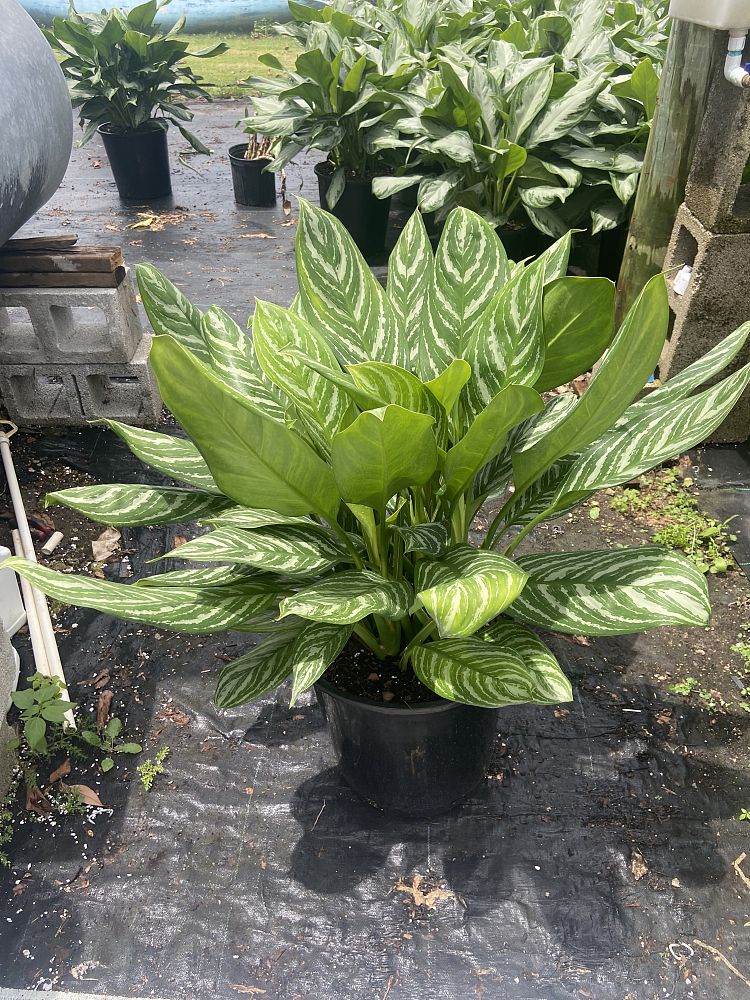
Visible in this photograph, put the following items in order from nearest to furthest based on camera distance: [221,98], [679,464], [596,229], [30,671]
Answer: [30,671]
[679,464]
[596,229]
[221,98]

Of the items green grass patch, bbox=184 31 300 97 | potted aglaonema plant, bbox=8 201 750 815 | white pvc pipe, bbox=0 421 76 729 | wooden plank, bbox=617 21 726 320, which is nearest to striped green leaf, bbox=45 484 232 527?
potted aglaonema plant, bbox=8 201 750 815

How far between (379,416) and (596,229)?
2.22 m

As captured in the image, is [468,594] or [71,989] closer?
[468,594]

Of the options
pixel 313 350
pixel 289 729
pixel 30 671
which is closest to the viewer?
pixel 313 350

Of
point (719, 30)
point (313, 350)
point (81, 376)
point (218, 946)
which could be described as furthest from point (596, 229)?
point (218, 946)

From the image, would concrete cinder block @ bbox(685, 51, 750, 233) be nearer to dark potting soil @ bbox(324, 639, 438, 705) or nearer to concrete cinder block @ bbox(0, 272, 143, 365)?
dark potting soil @ bbox(324, 639, 438, 705)

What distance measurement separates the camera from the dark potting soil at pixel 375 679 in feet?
4.17

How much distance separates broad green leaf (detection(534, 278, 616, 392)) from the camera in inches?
39.0

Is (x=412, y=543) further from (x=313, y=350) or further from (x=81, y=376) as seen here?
(x=81, y=376)

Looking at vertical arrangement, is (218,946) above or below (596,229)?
below

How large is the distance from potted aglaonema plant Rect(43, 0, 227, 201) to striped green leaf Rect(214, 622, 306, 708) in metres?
3.63

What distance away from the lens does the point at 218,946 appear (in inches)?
49.6

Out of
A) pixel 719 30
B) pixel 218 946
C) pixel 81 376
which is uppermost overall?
pixel 719 30

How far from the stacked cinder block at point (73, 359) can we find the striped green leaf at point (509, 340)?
1449 millimetres
